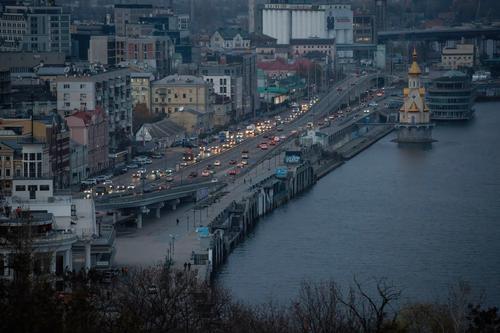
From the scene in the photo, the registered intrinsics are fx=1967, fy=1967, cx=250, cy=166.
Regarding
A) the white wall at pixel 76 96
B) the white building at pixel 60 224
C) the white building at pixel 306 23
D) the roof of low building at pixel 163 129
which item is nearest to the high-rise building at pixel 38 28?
the roof of low building at pixel 163 129

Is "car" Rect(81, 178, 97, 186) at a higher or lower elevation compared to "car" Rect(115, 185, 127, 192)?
higher

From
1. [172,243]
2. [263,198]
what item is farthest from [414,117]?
[172,243]

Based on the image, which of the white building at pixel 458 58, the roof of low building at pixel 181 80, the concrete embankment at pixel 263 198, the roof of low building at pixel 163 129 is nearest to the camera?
the concrete embankment at pixel 263 198

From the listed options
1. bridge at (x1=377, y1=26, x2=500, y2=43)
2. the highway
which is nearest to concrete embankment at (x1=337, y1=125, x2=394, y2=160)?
the highway

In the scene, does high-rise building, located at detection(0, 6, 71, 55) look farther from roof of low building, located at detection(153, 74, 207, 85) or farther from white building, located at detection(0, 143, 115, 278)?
white building, located at detection(0, 143, 115, 278)

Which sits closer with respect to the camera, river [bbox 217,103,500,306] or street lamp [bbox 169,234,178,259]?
river [bbox 217,103,500,306]

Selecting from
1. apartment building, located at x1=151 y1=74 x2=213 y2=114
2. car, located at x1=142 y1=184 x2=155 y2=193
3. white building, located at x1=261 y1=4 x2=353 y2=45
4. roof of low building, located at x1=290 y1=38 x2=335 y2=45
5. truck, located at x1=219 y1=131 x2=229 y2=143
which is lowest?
car, located at x1=142 y1=184 x2=155 y2=193

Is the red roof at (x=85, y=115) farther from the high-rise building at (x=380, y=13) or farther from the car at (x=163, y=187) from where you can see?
the high-rise building at (x=380, y=13)
